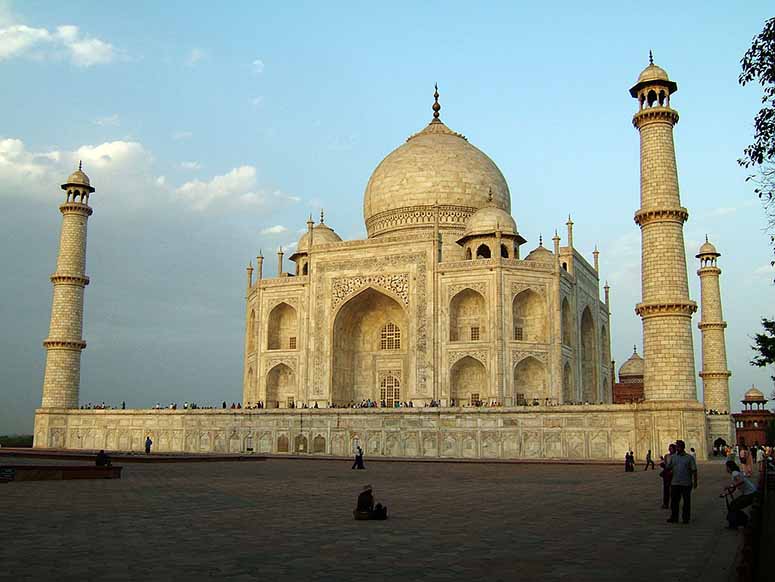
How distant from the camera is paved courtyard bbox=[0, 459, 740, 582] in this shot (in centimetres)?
570

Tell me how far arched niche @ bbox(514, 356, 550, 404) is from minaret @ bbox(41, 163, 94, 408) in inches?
689

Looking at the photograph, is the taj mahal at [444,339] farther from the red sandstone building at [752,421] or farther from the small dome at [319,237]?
the red sandstone building at [752,421]

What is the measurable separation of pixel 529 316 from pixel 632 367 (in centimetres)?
1741

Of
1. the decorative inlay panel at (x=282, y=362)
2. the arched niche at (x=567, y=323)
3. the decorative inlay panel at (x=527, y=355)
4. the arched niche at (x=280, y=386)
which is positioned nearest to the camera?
the decorative inlay panel at (x=527, y=355)

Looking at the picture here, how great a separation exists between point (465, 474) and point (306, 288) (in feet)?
58.0

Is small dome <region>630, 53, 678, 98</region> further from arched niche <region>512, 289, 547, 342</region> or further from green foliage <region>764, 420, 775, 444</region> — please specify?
green foliage <region>764, 420, 775, 444</region>

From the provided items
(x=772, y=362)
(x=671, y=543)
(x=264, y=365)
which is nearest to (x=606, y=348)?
(x=264, y=365)

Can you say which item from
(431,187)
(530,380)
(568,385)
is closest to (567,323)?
(568,385)

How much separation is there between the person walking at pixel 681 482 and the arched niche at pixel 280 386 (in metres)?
25.8

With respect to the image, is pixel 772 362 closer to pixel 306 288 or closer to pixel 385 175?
pixel 306 288

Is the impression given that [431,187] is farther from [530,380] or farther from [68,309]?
[68,309]

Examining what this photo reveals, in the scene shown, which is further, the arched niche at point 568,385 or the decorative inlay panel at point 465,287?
the arched niche at point 568,385

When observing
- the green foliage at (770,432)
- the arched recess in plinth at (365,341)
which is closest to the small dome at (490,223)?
the arched recess in plinth at (365,341)

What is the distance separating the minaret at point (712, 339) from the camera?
32.8 meters
